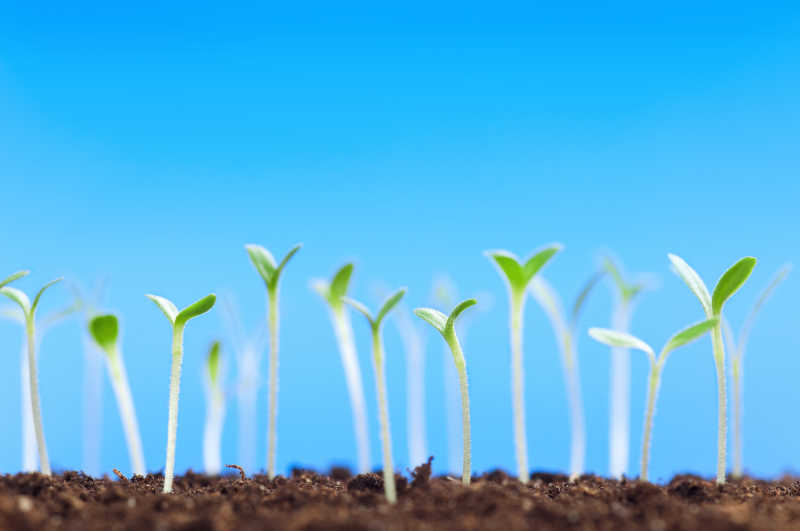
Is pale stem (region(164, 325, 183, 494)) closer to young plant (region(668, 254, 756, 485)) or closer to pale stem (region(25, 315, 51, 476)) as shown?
pale stem (region(25, 315, 51, 476))

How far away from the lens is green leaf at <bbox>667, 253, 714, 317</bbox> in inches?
71.8

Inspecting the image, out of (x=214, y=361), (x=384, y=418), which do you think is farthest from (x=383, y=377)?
(x=214, y=361)

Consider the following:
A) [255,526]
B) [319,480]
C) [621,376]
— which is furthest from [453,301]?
[255,526]

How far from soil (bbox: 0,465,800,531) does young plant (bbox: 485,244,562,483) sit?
0.13 m

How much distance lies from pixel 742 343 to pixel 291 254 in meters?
1.41

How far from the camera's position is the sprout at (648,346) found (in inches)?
63.7

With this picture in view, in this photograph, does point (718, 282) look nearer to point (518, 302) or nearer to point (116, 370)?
point (518, 302)

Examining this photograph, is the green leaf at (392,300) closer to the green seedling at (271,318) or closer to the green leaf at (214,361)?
the green seedling at (271,318)

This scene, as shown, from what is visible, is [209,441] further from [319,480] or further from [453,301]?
[453,301]

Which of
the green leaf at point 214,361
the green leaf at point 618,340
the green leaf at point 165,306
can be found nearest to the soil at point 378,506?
the green leaf at point 618,340

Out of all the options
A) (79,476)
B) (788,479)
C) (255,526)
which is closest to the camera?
(255,526)

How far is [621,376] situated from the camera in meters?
2.64

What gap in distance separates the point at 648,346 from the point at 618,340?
9 centimetres

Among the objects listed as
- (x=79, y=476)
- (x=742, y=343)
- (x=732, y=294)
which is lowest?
(x=79, y=476)
